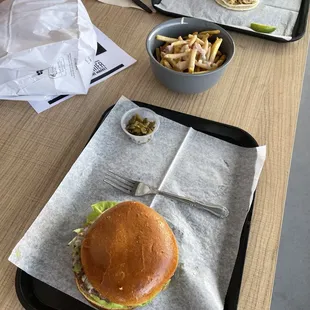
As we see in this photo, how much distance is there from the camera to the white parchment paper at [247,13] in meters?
1.11

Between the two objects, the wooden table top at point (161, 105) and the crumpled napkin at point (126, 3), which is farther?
the crumpled napkin at point (126, 3)

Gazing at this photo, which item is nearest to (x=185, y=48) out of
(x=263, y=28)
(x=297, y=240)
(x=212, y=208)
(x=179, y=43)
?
(x=179, y=43)

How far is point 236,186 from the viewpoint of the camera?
0.80m

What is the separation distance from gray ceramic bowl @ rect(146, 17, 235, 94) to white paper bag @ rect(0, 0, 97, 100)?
0.51 feet

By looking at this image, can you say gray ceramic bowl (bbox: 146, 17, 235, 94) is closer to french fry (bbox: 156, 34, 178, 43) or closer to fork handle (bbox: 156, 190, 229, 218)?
french fry (bbox: 156, 34, 178, 43)

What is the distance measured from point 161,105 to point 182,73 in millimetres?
106

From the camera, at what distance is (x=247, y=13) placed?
3.71 ft

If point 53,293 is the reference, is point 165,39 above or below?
above

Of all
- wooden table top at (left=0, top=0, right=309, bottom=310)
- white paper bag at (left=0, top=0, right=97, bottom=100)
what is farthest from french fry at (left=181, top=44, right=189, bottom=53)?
white paper bag at (left=0, top=0, right=97, bottom=100)

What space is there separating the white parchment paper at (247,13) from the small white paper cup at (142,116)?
1.35ft

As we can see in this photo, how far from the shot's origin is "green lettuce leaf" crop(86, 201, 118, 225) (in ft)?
2.35

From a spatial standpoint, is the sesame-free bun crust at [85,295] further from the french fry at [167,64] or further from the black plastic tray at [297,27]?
the black plastic tray at [297,27]

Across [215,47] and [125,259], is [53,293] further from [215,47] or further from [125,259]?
[215,47]

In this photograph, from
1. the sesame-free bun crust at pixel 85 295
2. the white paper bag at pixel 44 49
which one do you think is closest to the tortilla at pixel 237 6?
the white paper bag at pixel 44 49
